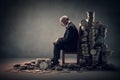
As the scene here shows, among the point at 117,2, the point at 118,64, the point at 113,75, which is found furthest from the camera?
the point at 117,2

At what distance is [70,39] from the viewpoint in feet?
32.5

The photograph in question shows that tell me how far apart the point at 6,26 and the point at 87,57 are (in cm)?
393

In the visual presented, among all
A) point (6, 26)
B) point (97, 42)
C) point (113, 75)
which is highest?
point (6, 26)

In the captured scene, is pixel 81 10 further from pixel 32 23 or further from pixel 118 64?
pixel 118 64

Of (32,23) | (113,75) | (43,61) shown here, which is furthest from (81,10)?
(113,75)

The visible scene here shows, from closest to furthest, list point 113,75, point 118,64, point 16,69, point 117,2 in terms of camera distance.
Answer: point 113,75 < point 16,69 < point 118,64 < point 117,2

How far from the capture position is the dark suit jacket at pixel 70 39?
9.88 meters

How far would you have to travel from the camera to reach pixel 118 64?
1048cm

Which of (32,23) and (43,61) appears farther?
(32,23)

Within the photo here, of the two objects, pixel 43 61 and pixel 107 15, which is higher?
pixel 107 15

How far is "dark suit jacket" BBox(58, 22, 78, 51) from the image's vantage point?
9883mm

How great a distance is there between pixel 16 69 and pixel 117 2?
466 centimetres

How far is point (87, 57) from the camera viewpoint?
32.4ft

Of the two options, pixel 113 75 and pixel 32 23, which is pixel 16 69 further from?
pixel 32 23
